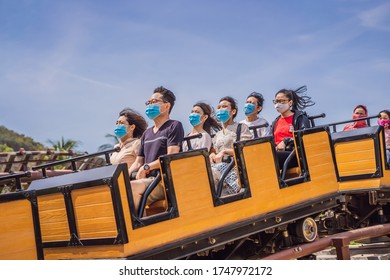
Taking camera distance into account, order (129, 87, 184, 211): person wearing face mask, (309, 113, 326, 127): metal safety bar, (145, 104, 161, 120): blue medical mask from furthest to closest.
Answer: (309, 113, 326, 127): metal safety bar, (145, 104, 161, 120): blue medical mask, (129, 87, 184, 211): person wearing face mask

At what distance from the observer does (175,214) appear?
10.6 feet

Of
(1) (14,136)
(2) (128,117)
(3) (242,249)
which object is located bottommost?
(3) (242,249)

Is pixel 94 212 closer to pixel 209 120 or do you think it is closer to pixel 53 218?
pixel 53 218

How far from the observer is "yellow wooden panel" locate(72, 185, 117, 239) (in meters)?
2.98

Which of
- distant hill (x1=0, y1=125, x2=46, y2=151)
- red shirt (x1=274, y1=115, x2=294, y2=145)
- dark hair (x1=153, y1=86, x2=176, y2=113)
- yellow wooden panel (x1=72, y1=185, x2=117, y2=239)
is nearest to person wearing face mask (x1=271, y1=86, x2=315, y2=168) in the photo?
red shirt (x1=274, y1=115, x2=294, y2=145)

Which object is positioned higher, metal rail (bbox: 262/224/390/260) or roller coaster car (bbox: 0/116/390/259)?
roller coaster car (bbox: 0/116/390/259)

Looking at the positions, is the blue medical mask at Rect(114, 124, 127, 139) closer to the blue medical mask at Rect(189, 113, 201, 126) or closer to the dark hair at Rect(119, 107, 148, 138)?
the dark hair at Rect(119, 107, 148, 138)

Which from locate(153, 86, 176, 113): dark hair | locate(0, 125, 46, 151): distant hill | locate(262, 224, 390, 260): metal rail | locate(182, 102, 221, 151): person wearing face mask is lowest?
locate(262, 224, 390, 260): metal rail

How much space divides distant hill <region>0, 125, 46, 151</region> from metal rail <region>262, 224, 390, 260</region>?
26.9m

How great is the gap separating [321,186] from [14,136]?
30.4 m

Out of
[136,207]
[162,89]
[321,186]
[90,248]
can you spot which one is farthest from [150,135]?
[321,186]

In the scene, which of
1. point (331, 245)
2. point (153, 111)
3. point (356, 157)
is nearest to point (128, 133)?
point (153, 111)

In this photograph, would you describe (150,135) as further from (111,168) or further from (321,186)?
(321,186)

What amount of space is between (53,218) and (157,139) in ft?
2.66
